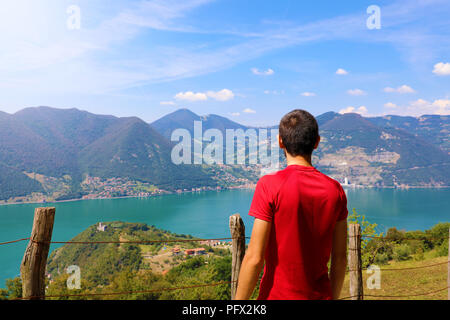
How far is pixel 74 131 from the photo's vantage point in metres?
190

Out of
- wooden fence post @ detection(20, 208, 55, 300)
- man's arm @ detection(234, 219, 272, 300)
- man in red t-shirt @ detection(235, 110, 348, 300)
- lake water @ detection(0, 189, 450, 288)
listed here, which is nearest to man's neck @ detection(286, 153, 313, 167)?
man in red t-shirt @ detection(235, 110, 348, 300)

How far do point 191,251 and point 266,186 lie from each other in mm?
53414

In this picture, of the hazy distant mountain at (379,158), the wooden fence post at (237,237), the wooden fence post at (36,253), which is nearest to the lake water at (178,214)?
the hazy distant mountain at (379,158)

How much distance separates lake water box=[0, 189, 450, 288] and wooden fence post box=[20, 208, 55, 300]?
45.7 meters

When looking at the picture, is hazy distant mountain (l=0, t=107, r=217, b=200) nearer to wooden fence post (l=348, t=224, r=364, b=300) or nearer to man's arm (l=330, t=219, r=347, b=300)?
wooden fence post (l=348, t=224, r=364, b=300)

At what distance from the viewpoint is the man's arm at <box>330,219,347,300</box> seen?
58.4 inches

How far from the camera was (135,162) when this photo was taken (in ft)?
495

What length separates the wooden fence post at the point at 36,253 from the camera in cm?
236

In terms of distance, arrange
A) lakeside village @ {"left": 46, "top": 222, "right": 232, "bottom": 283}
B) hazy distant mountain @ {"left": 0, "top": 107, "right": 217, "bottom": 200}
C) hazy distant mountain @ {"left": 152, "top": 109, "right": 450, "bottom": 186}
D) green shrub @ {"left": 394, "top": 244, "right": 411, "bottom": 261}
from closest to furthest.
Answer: green shrub @ {"left": 394, "top": 244, "right": 411, "bottom": 261} < lakeside village @ {"left": 46, "top": 222, "right": 232, "bottom": 283} < hazy distant mountain @ {"left": 0, "top": 107, "right": 217, "bottom": 200} < hazy distant mountain @ {"left": 152, "top": 109, "right": 450, "bottom": 186}

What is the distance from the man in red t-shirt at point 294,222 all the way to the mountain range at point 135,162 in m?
109

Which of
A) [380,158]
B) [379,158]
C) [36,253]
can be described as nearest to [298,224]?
[36,253]
